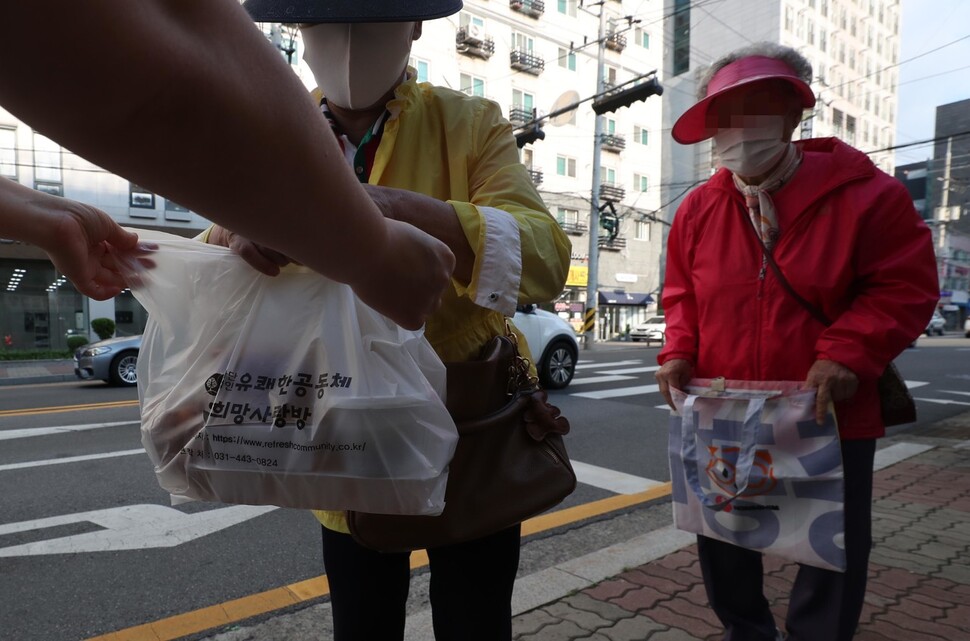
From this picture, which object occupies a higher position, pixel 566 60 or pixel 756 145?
pixel 566 60

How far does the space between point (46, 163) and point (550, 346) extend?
56.8ft

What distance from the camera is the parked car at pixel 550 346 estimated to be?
938 cm

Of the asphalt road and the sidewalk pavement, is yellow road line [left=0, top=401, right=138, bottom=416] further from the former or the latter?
the sidewalk pavement

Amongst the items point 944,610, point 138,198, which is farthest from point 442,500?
point 138,198

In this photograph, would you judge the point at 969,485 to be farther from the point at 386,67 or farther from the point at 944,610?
the point at 386,67

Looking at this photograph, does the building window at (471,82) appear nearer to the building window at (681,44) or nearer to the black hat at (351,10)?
the building window at (681,44)

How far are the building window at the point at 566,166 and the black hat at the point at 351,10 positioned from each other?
28.2 m

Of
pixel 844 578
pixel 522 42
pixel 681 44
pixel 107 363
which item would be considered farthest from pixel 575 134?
pixel 844 578

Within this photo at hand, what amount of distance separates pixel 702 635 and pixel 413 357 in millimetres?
1918

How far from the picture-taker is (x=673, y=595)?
2.55 meters

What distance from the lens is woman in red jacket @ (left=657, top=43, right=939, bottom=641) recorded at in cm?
163

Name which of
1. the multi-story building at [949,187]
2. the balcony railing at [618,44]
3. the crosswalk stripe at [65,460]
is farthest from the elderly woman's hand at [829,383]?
the balcony railing at [618,44]

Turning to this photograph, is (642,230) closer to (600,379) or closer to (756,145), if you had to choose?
(600,379)

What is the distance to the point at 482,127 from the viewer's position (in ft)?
3.81
